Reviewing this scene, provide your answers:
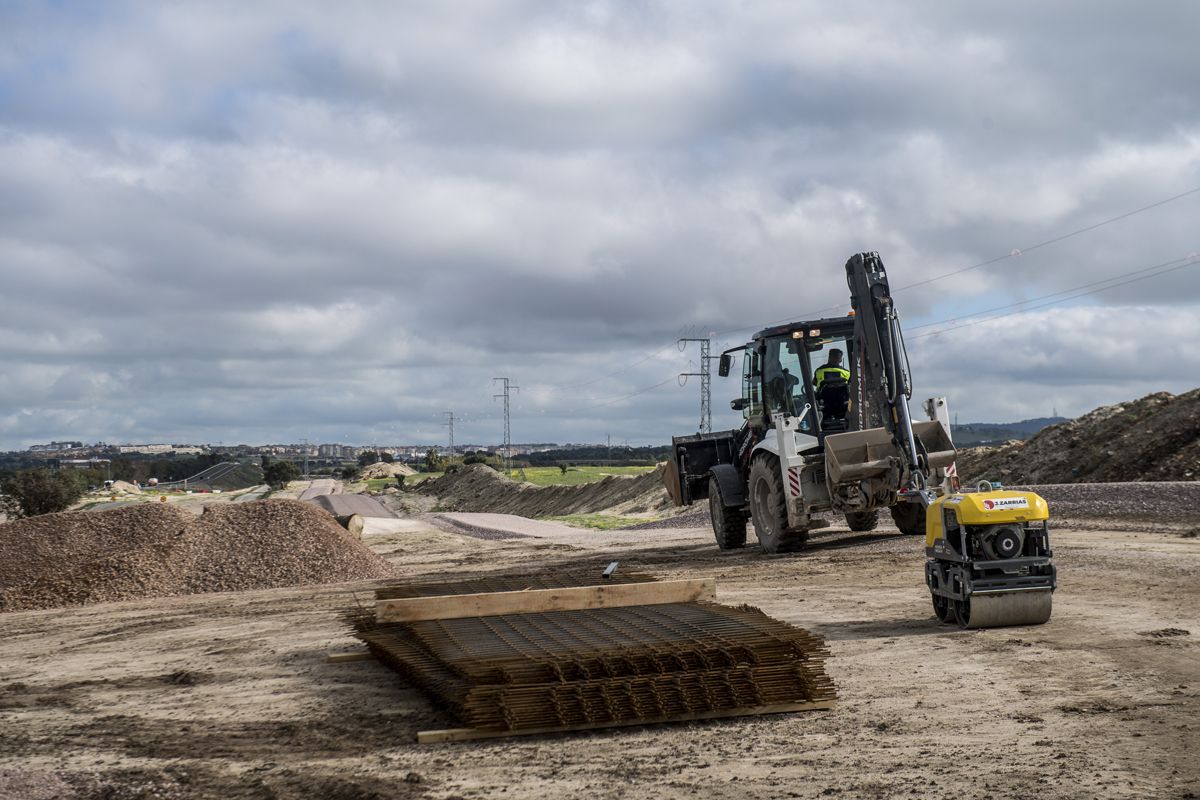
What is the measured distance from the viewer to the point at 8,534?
21.2 m

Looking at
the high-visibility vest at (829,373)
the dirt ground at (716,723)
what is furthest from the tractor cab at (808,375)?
the dirt ground at (716,723)

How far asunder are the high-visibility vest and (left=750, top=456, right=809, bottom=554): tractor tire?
143 cm

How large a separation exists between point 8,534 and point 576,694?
17105 mm

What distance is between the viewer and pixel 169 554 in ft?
67.4

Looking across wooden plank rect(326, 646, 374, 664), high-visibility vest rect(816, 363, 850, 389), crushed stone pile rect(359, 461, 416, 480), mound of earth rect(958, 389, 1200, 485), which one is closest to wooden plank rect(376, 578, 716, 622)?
wooden plank rect(326, 646, 374, 664)

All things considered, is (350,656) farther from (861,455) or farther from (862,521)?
(862,521)

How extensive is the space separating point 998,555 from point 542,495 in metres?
53.0

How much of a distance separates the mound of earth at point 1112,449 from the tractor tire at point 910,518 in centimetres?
934

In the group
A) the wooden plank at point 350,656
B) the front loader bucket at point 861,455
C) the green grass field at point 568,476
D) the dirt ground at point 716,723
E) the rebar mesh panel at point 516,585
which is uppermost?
the front loader bucket at point 861,455

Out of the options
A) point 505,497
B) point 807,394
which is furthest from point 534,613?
point 505,497

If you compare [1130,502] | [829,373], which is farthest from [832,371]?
[1130,502]

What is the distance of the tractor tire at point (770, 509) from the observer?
18.0 meters

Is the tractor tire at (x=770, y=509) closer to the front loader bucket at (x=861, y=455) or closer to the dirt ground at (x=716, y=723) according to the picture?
the front loader bucket at (x=861, y=455)

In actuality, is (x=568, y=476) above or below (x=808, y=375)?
below
